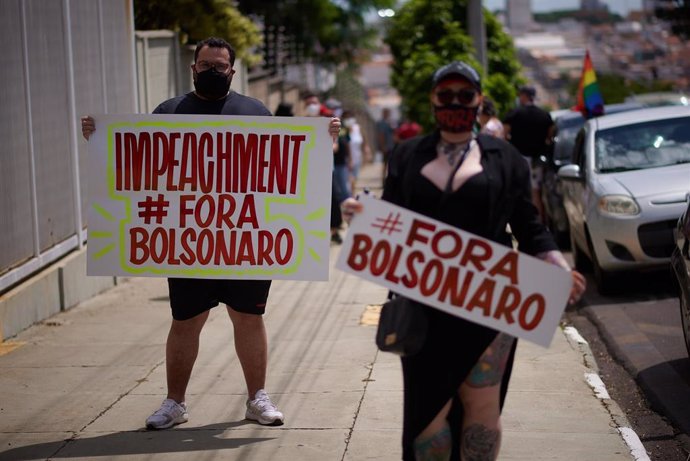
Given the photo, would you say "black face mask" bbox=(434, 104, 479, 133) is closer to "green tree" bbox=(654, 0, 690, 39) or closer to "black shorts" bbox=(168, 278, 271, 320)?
"black shorts" bbox=(168, 278, 271, 320)

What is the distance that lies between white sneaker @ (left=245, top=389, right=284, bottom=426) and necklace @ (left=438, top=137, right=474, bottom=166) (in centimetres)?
228

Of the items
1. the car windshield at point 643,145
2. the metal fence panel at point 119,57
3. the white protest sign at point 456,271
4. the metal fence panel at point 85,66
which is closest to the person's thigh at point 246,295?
the white protest sign at point 456,271

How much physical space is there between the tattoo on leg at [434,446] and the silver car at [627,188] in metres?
6.53

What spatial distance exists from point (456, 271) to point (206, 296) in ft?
6.88

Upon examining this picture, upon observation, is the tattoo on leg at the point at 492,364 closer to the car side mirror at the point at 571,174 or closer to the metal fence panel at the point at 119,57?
the car side mirror at the point at 571,174

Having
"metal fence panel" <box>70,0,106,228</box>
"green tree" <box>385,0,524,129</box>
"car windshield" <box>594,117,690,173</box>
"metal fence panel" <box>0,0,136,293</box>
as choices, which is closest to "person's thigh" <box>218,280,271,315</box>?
"metal fence panel" <box>0,0,136,293</box>

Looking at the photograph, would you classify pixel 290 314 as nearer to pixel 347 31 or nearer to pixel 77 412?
pixel 77 412

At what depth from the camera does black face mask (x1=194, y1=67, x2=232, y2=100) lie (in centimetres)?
647

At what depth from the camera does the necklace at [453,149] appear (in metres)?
4.89

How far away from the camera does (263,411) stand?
668cm

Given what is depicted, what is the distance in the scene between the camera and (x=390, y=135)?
98.8 ft

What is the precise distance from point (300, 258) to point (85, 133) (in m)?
1.32

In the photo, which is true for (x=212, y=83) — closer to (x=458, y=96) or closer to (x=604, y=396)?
(x=458, y=96)

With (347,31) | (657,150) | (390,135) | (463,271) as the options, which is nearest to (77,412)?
(463,271)
